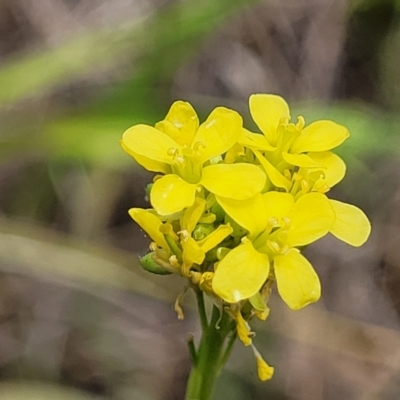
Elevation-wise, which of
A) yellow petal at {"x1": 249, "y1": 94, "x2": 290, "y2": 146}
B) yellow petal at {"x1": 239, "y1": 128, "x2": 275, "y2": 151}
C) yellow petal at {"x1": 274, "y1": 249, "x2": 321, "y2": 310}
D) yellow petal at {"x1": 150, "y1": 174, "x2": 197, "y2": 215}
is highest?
yellow petal at {"x1": 239, "y1": 128, "x2": 275, "y2": 151}

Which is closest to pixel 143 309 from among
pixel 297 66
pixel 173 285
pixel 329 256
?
pixel 173 285

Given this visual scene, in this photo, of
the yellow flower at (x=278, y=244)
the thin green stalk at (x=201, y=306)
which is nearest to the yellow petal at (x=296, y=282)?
the yellow flower at (x=278, y=244)

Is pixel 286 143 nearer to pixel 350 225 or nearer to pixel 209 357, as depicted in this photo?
pixel 350 225

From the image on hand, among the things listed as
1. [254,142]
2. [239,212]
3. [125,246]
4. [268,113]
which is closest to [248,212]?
[239,212]

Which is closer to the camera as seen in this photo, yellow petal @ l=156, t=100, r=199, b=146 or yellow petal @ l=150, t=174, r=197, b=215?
yellow petal @ l=150, t=174, r=197, b=215

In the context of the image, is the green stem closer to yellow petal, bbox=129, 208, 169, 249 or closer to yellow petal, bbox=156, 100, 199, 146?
yellow petal, bbox=129, 208, 169, 249

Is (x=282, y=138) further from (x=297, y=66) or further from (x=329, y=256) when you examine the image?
(x=297, y=66)

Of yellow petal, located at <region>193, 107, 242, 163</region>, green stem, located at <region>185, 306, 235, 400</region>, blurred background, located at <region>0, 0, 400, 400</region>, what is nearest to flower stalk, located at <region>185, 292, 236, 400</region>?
green stem, located at <region>185, 306, 235, 400</region>
